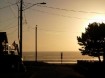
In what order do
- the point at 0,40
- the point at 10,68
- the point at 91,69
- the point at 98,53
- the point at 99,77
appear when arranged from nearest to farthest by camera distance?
the point at 99,77, the point at 91,69, the point at 10,68, the point at 0,40, the point at 98,53

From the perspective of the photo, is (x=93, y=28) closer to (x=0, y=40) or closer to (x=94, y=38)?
(x=94, y=38)

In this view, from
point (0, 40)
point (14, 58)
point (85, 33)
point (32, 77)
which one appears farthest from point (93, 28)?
point (32, 77)

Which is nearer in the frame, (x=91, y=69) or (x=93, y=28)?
(x=91, y=69)

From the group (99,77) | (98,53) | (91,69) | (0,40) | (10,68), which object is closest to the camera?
(99,77)

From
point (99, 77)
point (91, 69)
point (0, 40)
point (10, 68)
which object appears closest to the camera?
point (99, 77)

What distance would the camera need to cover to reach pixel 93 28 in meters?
80.2

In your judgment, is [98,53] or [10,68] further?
[98,53]

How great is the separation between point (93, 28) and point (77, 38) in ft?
17.4

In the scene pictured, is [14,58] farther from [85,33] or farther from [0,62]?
[85,33]

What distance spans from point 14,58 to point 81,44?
37.5 m

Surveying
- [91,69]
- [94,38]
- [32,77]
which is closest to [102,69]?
[91,69]

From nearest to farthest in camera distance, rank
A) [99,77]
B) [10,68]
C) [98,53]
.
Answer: [99,77]
[10,68]
[98,53]

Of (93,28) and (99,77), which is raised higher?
(93,28)

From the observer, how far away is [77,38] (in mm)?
83750
